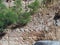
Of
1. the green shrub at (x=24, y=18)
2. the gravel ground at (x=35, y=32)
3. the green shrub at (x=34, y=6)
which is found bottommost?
the gravel ground at (x=35, y=32)

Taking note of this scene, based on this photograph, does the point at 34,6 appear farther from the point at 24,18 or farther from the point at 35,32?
the point at 35,32

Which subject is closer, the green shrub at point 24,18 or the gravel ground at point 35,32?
the gravel ground at point 35,32

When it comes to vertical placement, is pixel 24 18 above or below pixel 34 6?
below

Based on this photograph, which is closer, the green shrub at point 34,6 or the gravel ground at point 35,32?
the gravel ground at point 35,32

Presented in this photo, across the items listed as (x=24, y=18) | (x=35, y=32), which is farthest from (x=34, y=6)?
(x=35, y=32)

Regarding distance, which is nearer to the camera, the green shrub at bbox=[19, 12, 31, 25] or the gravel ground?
the gravel ground

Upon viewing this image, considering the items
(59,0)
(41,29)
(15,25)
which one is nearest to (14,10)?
(15,25)

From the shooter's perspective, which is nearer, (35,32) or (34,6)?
(35,32)

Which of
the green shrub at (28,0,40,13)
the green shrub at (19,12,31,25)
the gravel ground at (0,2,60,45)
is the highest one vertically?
the green shrub at (28,0,40,13)

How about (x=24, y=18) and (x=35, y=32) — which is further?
(x=24, y=18)

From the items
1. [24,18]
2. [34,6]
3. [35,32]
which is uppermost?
[34,6]

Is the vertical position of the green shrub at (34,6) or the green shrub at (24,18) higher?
the green shrub at (34,6)

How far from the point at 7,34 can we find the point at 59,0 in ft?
4.40

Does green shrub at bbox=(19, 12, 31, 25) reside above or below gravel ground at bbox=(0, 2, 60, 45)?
above
